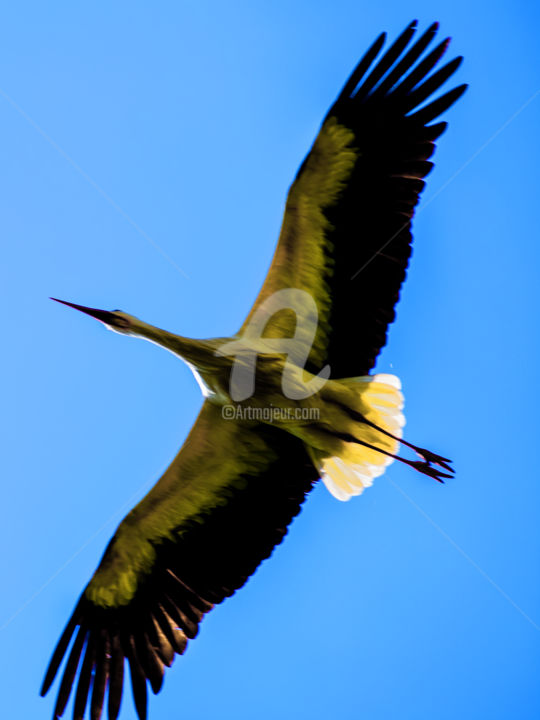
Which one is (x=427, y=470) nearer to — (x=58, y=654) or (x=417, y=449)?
(x=417, y=449)

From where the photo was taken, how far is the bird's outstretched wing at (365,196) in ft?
12.4

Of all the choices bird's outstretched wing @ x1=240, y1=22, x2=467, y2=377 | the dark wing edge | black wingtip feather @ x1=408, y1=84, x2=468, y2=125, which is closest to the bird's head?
bird's outstretched wing @ x1=240, y1=22, x2=467, y2=377

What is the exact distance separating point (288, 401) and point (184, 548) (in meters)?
1.05

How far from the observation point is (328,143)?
3822 mm

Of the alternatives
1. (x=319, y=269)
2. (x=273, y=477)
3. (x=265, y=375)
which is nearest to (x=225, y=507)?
(x=273, y=477)

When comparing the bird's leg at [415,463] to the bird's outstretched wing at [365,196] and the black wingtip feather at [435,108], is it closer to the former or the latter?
the bird's outstretched wing at [365,196]

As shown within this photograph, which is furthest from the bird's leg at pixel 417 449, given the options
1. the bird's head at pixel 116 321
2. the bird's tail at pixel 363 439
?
the bird's head at pixel 116 321

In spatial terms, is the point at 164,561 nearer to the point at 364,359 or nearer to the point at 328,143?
the point at 364,359

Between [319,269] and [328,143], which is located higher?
[328,143]

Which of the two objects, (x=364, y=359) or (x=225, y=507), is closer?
(x=364, y=359)

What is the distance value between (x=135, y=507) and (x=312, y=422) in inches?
40.4

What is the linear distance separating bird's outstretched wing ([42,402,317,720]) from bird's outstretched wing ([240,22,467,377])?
26.6 inches

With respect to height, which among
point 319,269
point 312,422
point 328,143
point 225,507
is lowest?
point 225,507

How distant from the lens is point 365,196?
12.7 feet
